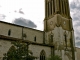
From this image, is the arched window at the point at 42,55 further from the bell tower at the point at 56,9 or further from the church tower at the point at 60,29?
the bell tower at the point at 56,9

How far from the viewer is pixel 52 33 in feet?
106

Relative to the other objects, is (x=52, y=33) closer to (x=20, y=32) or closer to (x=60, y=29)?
(x=60, y=29)

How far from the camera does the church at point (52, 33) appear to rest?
91.4 ft

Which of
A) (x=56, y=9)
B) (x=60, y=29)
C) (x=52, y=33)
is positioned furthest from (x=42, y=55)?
(x=56, y=9)

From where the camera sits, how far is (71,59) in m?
31.0

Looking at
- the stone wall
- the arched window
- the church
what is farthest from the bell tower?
the arched window

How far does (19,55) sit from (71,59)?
18.8 meters

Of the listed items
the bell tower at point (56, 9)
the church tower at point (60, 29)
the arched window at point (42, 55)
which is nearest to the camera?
the arched window at point (42, 55)

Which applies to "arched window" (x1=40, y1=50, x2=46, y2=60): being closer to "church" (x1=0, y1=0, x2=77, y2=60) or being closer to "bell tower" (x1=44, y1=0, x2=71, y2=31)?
"church" (x1=0, y1=0, x2=77, y2=60)

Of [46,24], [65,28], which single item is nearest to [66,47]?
[65,28]

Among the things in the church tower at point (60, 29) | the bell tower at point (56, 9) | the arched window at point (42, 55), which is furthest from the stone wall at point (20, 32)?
the arched window at point (42, 55)

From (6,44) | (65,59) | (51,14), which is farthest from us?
(51,14)

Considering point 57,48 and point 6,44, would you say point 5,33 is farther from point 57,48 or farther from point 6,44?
point 57,48

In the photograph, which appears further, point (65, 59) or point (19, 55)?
point (65, 59)
